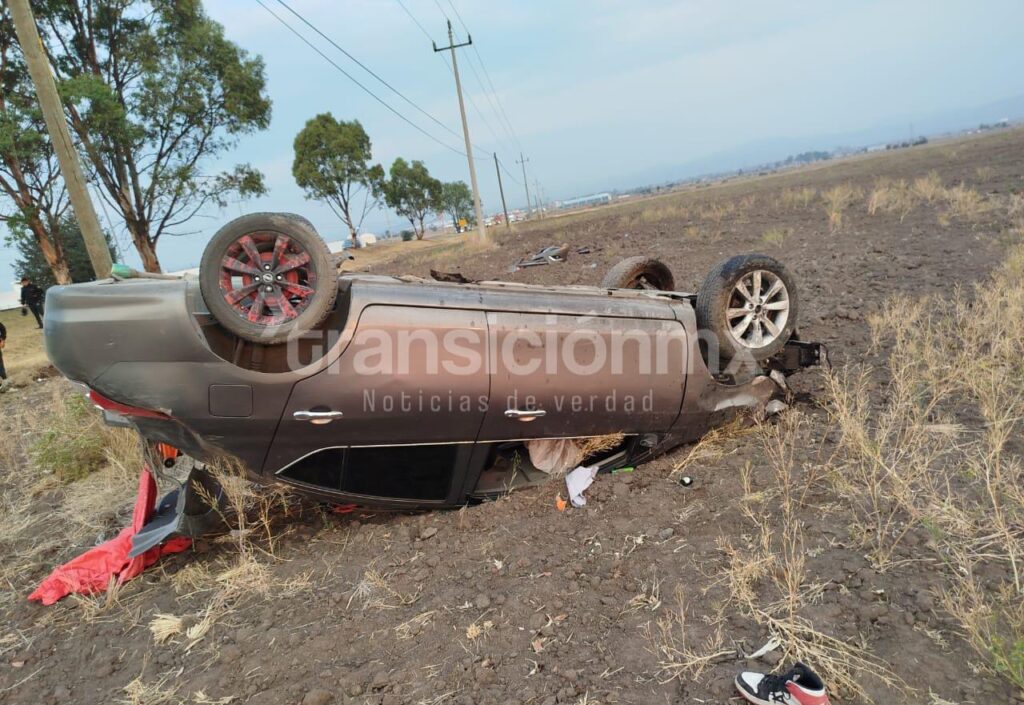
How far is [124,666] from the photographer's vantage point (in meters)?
2.63

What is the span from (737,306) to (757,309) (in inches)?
5.7

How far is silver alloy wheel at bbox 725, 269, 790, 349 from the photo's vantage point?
378cm

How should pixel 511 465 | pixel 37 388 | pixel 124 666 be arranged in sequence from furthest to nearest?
pixel 37 388
pixel 511 465
pixel 124 666

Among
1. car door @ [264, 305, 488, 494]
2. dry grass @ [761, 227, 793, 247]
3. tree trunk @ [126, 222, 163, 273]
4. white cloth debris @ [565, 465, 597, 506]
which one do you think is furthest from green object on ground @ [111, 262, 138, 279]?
tree trunk @ [126, 222, 163, 273]

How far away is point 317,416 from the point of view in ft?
9.34

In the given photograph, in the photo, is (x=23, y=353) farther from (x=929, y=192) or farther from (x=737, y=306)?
(x=929, y=192)

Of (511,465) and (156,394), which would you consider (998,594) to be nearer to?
(511,465)

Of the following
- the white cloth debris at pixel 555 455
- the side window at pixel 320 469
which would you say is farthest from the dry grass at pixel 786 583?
the side window at pixel 320 469

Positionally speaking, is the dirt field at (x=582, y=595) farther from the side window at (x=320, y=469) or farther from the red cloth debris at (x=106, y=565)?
the side window at (x=320, y=469)

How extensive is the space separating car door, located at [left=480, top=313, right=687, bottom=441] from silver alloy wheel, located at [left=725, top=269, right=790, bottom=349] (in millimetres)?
544

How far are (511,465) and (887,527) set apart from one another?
77.0 inches

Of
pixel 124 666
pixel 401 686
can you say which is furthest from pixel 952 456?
pixel 124 666

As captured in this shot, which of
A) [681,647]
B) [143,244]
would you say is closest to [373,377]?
[681,647]

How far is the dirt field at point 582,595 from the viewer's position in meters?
2.12
